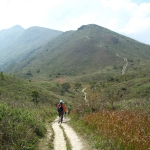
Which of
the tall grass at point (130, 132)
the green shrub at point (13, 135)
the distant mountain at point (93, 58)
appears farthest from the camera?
the distant mountain at point (93, 58)

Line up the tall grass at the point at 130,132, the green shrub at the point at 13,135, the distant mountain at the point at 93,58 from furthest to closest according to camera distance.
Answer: the distant mountain at the point at 93,58 < the green shrub at the point at 13,135 < the tall grass at the point at 130,132

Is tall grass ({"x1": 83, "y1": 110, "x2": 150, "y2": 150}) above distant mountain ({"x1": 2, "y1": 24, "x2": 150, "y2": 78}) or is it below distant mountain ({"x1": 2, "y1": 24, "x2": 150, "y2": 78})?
below

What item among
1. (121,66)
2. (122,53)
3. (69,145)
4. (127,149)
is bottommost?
(69,145)

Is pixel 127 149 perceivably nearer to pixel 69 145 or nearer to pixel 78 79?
pixel 69 145

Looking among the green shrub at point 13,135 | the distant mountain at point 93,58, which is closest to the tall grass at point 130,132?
the green shrub at point 13,135

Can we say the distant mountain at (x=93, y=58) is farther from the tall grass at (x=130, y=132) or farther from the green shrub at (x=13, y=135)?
the green shrub at (x=13, y=135)

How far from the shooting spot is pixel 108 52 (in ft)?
522

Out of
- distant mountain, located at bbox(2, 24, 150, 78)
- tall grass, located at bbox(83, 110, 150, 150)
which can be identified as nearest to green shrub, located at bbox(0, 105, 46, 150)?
tall grass, located at bbox(83, 110, 150, 150)

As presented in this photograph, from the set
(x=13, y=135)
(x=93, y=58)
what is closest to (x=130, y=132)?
(x=13, y=135)

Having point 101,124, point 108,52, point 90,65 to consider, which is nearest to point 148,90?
point 101,124

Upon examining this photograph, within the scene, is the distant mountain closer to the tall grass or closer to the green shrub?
the tall grass

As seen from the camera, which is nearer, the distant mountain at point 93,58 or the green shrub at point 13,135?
the green shrub at point 13,135

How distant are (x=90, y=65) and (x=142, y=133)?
447 feet

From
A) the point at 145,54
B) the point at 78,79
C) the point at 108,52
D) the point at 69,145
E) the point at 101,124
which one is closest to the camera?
the point at 69,145
